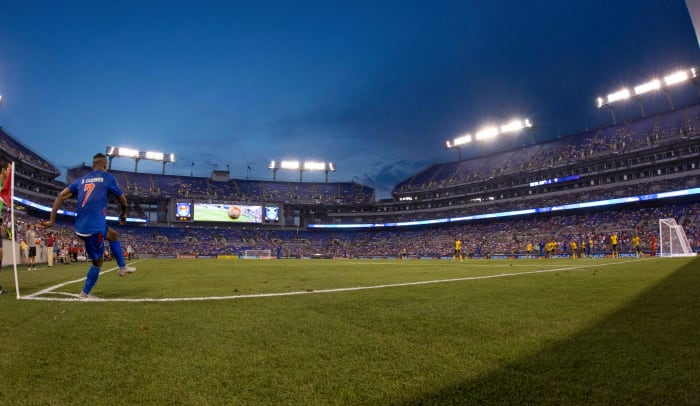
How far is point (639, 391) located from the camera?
5.09 feet

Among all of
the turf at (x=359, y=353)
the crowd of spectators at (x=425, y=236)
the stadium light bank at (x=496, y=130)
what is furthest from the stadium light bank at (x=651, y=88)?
the turf at (x=359, y=353)

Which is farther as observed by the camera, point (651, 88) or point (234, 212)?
point (234, 212)

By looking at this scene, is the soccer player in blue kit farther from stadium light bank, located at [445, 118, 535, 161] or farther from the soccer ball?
stadium light bank, located at [445, 118, 535, 161]

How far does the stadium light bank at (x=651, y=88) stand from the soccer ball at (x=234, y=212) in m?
62.1

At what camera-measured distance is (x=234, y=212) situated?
63.8 meters

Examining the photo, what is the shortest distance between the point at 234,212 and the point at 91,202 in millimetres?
61102

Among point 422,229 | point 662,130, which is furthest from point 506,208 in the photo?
point 662,130

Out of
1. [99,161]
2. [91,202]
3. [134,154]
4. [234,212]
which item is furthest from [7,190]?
[134,154]

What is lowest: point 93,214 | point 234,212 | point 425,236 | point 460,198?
point 425,236

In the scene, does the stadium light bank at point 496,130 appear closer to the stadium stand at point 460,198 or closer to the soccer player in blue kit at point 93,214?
the stadium stand at point 460,198

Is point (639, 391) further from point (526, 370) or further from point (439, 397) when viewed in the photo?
point (439, 397)

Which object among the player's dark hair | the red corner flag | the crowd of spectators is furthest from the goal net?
the player's dark hair

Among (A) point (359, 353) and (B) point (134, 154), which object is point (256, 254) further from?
(A) point (359, 353)

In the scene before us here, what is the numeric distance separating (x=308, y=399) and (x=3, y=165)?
7.82m
